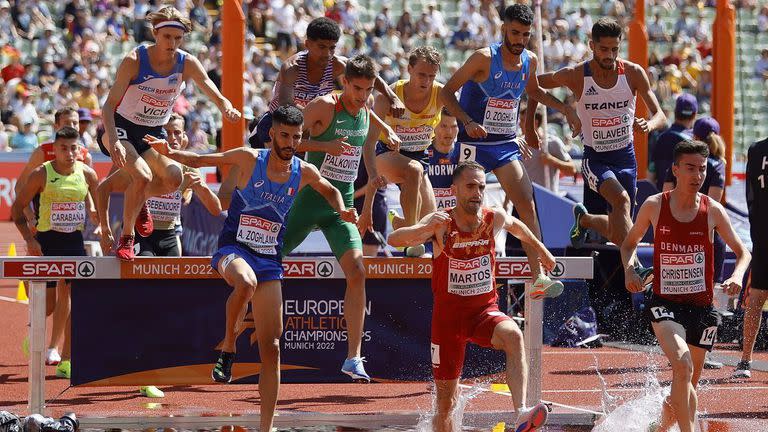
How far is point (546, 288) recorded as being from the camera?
9.19 metres

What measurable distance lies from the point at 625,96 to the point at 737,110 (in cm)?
1762

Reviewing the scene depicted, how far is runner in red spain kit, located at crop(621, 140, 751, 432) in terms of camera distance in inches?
346

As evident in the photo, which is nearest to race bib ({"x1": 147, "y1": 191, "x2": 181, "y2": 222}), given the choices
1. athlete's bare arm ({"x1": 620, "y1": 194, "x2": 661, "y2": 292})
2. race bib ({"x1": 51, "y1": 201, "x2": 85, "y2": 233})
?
race bib ({"x1": 51, "y1": 201, "x2": 85, "y2": 233})

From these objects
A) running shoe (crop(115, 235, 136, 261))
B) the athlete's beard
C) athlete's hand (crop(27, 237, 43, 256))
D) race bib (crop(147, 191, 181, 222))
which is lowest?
athlete's hand (crop(27, 237, 43, 256))

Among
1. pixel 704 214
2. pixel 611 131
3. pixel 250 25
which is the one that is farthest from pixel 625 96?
pixel 250 25

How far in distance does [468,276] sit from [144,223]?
366 centimetres

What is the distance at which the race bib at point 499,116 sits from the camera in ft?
34.8

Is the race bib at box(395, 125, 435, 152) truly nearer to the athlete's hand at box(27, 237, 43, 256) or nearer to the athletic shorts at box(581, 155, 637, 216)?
the athletic shorts at box(581, 155, 637, 216)

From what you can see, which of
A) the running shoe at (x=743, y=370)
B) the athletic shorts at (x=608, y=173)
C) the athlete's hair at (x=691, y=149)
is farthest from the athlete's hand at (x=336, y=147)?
the running shoe at (x=743, y=370)

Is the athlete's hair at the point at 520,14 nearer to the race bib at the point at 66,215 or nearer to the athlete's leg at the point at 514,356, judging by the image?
the athlete's leg at the point at 514,356

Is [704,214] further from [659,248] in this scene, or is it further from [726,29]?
[726,29]

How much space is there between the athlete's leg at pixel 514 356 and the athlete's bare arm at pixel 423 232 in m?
0.70

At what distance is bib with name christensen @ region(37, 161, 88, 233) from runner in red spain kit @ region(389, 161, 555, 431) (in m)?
4.46

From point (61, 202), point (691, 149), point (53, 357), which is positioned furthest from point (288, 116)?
point (53, 357)
